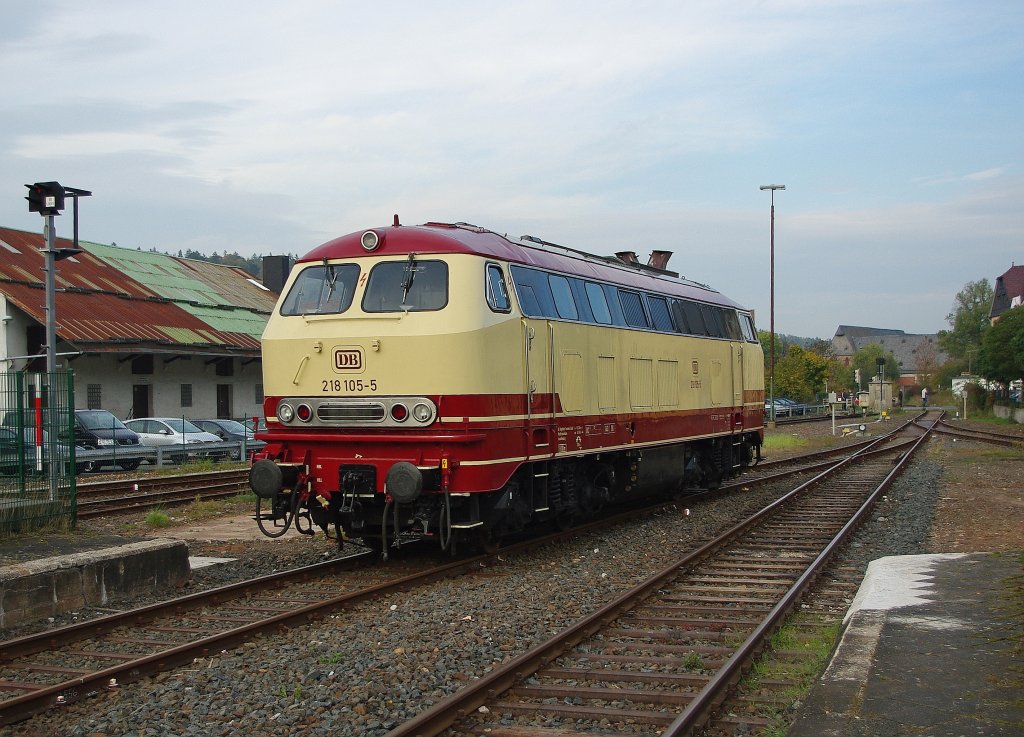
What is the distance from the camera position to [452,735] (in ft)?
18.8

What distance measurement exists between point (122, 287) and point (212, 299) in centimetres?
466

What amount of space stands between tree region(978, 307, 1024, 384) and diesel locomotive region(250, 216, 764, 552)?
47650mm

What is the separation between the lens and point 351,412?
1053 cm

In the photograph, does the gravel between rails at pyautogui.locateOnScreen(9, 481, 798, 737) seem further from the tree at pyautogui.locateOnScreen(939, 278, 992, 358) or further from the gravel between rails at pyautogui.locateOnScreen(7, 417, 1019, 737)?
the tree at pyautogui.locateOnScreen(939, 278, 992, 358)

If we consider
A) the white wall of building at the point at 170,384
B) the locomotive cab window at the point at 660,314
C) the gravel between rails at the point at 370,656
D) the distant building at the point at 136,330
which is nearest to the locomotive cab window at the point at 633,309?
the locomotive cab window at the point at 660,314

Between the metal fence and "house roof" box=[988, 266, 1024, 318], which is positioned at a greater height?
"house roof" box=[988, 266, 1024, 318]

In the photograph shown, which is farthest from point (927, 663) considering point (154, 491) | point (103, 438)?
point (103, 438)

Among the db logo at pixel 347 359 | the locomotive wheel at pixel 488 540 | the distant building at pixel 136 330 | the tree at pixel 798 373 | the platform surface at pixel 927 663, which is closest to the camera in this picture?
the platform surface at pixel 927 663

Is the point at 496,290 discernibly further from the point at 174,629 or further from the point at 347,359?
the point at 174,629

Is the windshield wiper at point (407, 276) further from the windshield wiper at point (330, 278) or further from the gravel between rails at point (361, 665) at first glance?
the gravel between rails at point (361, 665)

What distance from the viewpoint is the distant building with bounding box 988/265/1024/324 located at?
10325 centimetres

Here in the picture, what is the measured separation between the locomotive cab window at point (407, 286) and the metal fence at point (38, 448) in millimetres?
4115

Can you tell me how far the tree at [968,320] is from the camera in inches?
4326

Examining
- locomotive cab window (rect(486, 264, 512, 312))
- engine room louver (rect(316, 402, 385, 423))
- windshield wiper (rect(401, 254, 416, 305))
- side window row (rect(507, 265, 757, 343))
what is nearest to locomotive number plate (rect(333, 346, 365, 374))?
engine room louver (rect(316, 402, 385, 423))
